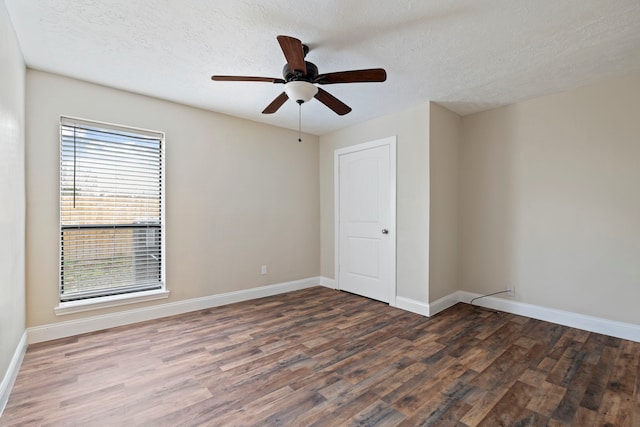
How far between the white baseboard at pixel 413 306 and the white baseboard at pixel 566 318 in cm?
87

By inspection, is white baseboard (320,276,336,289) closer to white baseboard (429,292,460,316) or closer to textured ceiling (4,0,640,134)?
white baseboard (429,292,460,316)

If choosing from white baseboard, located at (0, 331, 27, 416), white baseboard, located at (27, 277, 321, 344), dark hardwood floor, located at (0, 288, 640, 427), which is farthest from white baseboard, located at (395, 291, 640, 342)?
white baseboard, located at (0, 331, 27, 416)

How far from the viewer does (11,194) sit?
2133 millimetres

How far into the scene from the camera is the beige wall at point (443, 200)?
3506 millimetres

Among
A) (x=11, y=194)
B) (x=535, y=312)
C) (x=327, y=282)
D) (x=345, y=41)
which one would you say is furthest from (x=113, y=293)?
(x=535, y=312)

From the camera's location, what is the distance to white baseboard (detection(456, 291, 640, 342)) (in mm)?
2783

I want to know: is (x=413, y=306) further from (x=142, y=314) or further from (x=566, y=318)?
(x=142, y=314)

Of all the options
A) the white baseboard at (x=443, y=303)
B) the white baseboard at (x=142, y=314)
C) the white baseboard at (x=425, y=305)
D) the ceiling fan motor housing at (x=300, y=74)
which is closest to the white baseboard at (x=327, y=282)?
the white baseboard at (x=142, y=314)

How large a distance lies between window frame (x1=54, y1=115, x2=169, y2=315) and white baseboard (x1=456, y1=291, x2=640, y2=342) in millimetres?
3908

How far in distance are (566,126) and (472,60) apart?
1.53m

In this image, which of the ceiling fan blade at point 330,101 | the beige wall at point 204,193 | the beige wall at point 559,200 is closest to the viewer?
the ceiling fan blade at point 330,101

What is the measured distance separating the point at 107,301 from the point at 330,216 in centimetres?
307

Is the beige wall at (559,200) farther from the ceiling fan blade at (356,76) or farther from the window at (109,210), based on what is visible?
the window at (109,210)

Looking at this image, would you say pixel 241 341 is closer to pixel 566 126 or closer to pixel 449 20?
pixel 449 20
